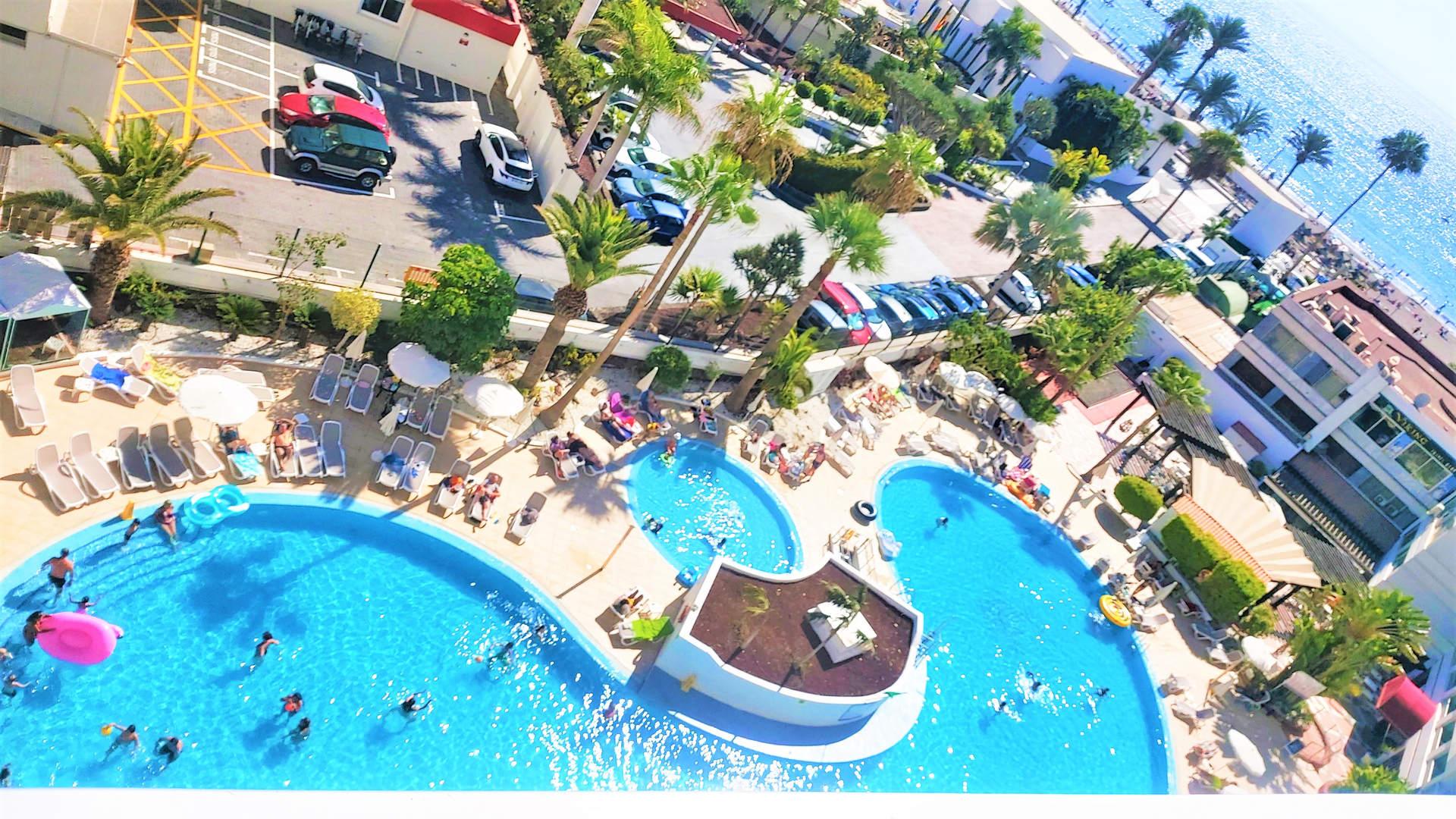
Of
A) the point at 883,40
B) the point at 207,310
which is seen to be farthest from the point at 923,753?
the point at 883,40

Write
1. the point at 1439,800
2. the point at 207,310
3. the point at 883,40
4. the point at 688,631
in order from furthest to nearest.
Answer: the point at 883,40 < the point at 207,310 < the point at 688,631 < the point at 1439,800

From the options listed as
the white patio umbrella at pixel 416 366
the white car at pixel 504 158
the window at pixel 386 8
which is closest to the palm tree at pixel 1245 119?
the white car at pixel 504 158

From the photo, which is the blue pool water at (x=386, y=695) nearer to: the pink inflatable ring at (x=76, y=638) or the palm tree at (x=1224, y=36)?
the pink inflatable ring at (x=76, y=638)

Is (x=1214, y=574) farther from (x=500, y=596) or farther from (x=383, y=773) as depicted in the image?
(x=383, y=773)

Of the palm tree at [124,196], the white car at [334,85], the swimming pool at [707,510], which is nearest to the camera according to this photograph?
the palm tree at [124,196]

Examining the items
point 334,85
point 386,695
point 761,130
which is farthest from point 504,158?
point 386,695

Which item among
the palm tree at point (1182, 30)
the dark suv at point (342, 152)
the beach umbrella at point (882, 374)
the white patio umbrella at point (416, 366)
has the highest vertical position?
the palm tree at point (1182, 30)

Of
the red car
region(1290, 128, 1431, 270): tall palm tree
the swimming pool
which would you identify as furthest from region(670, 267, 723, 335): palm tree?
region(1290, 128, 1431, 270): tall palm tree

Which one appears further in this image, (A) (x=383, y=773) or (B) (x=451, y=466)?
(B) (x=451, y=466)
